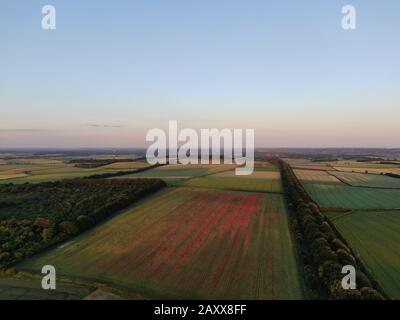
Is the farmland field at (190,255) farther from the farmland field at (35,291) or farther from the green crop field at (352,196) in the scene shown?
the green crop field at (352,196)

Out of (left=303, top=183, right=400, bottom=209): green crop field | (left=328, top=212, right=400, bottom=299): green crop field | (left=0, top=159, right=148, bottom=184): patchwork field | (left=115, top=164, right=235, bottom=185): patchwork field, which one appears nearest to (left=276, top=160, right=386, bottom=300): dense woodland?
(left=328, top=212, right=400, bottom=299): green crop field

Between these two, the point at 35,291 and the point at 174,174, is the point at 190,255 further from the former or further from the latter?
the point at 174,174

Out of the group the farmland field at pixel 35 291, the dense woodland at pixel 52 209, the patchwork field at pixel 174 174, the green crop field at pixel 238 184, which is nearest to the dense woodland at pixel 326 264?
the farmland field at pixel 35 291

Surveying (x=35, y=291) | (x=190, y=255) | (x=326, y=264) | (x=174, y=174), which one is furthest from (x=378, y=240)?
(x=174, y=174)

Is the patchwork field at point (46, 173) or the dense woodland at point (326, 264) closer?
the dense woodland at point (326, 264)

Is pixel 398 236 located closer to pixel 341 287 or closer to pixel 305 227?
pixel 305 227

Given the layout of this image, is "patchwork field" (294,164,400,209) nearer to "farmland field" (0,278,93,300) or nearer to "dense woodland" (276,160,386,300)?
"dense woodland" (276,160,386,300)
